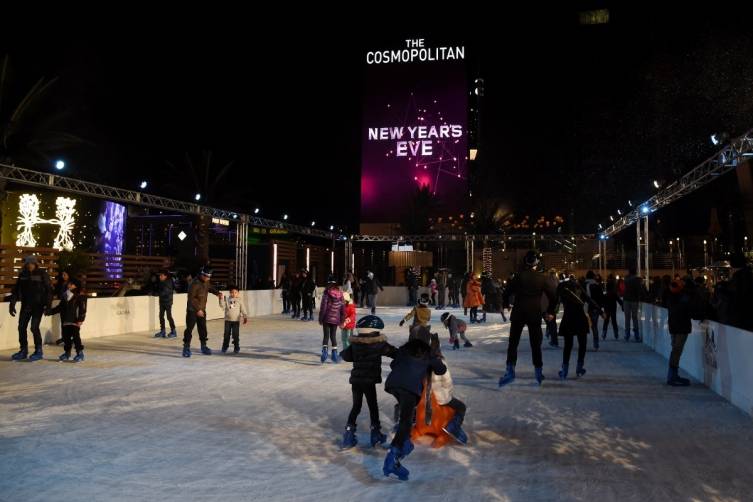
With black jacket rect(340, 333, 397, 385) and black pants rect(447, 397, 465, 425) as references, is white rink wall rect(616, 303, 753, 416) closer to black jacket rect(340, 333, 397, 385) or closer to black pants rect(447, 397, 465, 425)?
black pants rect(447, 397, 465, 425)

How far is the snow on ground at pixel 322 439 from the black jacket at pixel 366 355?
65 cm

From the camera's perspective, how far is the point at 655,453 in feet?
17.5

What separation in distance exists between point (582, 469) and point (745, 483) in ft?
3.59

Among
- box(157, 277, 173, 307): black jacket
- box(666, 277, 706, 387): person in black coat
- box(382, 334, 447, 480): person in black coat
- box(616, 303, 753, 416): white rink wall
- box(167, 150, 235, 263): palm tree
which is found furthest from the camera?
box(167, 150, 235, 263): palm tree

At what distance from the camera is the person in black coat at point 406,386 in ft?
15.1

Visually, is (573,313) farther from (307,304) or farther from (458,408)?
(307,304)

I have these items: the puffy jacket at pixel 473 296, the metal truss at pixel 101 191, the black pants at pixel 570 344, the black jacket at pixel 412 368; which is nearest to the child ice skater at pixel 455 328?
the black pants at pixel 570 344

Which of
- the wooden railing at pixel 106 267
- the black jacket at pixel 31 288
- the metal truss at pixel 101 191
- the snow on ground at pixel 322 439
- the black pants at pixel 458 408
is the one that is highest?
the metal truss at pixel 101 191

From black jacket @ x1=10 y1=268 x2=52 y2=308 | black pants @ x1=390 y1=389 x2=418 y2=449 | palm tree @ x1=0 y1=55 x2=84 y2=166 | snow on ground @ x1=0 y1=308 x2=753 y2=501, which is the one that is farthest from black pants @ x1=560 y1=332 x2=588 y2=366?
palm tree @ x1=0 y1=55 x2=84 y2=166

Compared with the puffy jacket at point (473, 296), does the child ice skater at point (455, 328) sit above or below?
below

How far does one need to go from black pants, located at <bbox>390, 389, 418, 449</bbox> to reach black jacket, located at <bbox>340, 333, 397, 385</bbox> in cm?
49

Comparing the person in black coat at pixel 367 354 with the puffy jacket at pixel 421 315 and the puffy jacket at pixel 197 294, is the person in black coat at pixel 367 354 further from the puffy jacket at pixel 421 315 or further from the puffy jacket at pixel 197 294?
the puffy jacket at pixel 197 294

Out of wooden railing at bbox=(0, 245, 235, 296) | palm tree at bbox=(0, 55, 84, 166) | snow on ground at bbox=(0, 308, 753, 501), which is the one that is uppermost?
palm tree at bbox=(0, 55, 84, 166)

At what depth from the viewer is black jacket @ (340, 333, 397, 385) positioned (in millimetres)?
5184
